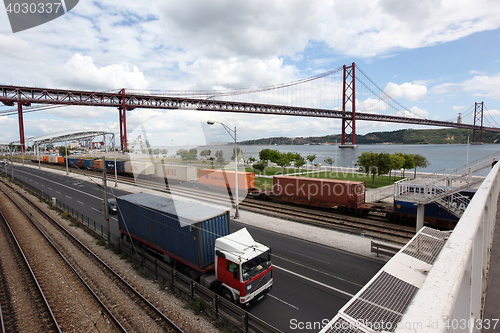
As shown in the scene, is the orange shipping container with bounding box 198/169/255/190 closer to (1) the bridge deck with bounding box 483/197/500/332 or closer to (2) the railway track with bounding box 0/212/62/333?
(2) the railway track with bounding box 0/212/62/333

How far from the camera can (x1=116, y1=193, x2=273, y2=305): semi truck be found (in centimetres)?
1077

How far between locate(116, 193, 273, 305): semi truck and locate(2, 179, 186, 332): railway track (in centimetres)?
219

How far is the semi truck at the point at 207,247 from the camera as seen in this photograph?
1077cm

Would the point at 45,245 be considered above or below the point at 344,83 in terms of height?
below

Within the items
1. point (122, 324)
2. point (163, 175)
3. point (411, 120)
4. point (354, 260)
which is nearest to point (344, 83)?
point (411, 120)

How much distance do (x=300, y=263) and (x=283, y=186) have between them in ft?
46.9

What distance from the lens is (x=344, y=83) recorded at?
12569 cm

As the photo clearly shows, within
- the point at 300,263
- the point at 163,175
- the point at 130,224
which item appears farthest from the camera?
the point at 163,175

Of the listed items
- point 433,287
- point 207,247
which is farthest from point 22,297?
point 433,287

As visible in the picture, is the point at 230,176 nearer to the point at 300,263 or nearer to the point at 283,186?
the point at 283,186

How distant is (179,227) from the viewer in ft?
41.6

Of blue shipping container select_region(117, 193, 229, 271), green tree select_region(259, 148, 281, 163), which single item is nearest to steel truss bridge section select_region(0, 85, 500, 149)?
green tree select_region(259, 148, 281, 163)

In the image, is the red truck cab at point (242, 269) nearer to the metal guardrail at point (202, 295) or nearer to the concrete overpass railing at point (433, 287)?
the metal guardrail at point (202, 295)

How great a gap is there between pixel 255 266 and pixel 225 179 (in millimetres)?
→ 23367
